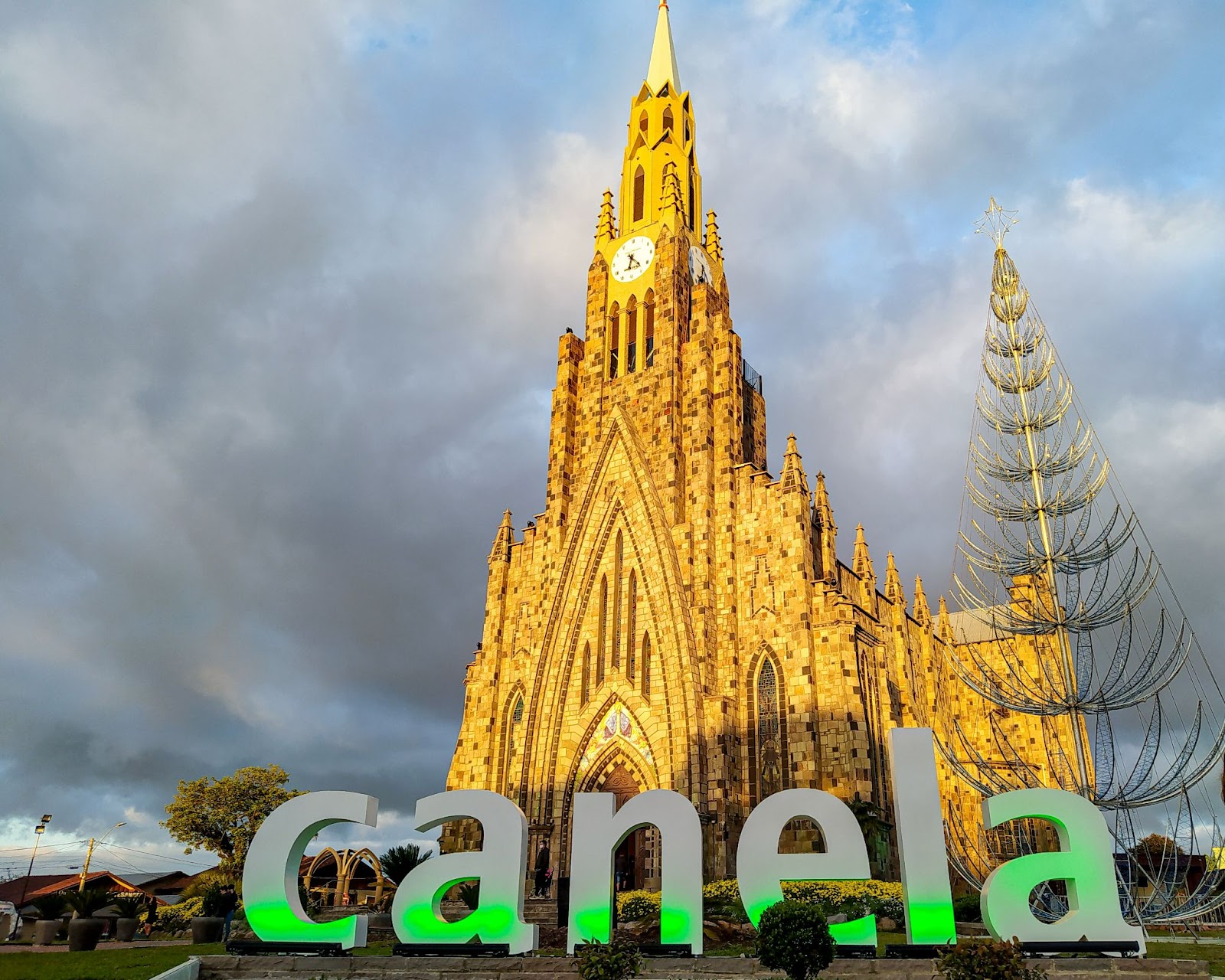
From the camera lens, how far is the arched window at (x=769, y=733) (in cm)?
3553

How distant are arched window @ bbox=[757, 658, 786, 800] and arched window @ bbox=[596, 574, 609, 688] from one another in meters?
7.36

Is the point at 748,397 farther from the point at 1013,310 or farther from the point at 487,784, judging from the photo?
the point at 487,784

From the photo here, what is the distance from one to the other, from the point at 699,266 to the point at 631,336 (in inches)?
234

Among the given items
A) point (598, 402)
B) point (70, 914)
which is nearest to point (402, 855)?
point (70, 914)

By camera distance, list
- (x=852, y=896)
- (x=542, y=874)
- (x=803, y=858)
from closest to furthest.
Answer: (x=803, y=858) < (x=852, y=896) < (x=542, y=874)

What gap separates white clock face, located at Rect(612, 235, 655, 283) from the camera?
4988 cm

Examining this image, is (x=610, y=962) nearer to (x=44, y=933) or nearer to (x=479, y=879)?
(x=479, y=879)

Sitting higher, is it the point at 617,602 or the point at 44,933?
the point at 617,602

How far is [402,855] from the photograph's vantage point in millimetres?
30266

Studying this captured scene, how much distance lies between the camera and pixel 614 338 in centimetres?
4962

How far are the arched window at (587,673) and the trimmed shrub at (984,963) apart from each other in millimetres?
27727

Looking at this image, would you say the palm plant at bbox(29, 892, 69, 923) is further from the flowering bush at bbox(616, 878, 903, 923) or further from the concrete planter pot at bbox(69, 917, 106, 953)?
the flowering bush at bbox(616, 878, 903, 923)

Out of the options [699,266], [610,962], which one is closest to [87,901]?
[610,962]

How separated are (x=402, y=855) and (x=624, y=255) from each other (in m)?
33.9
